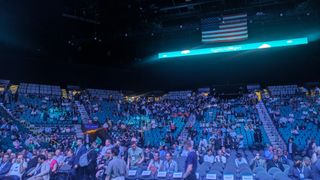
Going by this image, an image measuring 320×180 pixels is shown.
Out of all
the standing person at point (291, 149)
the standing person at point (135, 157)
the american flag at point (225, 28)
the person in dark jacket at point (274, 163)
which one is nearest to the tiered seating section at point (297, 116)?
the standing person at point (291, 149)

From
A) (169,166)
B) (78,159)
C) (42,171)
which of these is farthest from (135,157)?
(42,171)

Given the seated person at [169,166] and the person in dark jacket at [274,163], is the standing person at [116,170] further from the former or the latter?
the person in dark jacket at [274,163]

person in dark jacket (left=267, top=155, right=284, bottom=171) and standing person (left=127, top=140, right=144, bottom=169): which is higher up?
standing person (left=127, top=140, right=144, bottom=169)

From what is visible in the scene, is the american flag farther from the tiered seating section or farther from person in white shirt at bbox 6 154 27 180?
person in white shirt at bbox 6 154 27 180

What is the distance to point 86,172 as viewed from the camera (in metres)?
9.33

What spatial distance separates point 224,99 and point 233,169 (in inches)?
745

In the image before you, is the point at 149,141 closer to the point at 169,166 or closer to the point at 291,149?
the point at 291,149

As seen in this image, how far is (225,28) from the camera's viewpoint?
20703 millimetres

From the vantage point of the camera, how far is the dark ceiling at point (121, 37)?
19938mm

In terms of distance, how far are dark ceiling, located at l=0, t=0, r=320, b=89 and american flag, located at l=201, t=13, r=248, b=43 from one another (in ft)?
1.56

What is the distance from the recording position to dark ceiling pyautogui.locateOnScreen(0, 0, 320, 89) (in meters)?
19.9

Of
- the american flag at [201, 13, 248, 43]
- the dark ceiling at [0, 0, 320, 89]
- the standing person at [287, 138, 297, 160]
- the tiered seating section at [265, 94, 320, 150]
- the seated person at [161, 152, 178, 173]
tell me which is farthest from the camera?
the american flag at [201, 13, 248, 43]

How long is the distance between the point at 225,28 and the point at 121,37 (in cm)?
Result: 839

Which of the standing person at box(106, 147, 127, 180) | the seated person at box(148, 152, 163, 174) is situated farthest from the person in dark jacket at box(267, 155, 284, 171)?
the standing person at box(106, 147, 127, 180)
